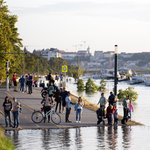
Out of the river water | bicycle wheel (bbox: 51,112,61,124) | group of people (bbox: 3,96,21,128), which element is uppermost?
group of people (bbox: 3,96,21,128)

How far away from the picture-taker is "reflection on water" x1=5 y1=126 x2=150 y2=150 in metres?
15.2

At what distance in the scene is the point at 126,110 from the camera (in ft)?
75.3

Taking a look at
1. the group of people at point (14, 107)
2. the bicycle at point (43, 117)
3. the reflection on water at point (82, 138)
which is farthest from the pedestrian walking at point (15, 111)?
the bicycle at point (43, 117)

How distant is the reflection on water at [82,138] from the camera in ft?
50.0

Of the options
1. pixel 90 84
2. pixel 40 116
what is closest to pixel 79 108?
pixel 40 116

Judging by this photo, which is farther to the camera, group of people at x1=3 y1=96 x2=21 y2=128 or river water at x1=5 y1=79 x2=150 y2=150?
group of people at x1=3 y1=96 x2=21 y2=128

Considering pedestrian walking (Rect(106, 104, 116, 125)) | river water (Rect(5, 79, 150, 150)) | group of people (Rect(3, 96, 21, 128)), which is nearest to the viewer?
river water (Rect(5, 79, 150, 150))

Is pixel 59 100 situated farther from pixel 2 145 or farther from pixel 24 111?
pixel 2 145

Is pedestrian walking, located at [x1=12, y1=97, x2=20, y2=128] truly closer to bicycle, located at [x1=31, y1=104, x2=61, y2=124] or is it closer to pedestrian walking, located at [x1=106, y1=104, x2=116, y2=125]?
bicycle, located at [x1=31, y1=104, x2=61, y2=124]

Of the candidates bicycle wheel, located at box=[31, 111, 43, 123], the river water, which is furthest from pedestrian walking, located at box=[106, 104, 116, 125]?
bicycle wheel, located at box=[31, 111, 43, 123]

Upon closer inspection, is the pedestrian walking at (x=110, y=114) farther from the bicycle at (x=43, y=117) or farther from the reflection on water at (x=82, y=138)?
the bicycle at (x=43, y=117)

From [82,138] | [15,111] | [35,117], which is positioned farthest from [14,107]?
[82,138]

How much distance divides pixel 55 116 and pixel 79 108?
1.64 meters

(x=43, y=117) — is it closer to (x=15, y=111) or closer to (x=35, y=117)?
(x=35, y=117)
